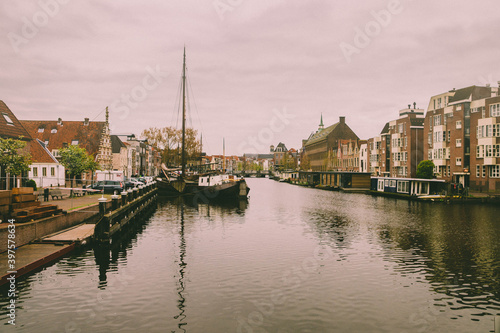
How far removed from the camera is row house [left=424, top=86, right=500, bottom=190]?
6050cm

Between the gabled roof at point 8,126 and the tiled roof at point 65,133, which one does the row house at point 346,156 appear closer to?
the tiled roof at point 65,133

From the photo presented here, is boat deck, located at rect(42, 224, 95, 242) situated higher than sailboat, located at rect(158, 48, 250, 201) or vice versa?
sailboat, located at rect(158, 48, 250, 201)

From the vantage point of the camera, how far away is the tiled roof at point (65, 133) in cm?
7447

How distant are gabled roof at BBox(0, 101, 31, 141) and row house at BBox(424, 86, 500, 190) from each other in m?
65.4

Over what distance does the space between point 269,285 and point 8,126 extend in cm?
3821

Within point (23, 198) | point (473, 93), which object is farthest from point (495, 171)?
point (23, 198)

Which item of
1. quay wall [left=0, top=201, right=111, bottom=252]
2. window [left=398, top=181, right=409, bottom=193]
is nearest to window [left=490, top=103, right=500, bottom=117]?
window [left=398, top=181, right=409, bottom=193]

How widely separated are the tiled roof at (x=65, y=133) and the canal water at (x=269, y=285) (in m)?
56.0

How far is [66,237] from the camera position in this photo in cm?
2006

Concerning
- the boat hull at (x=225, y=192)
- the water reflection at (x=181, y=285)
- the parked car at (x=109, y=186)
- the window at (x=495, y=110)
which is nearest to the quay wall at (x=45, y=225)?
the water reflection at (x=181, y=285)

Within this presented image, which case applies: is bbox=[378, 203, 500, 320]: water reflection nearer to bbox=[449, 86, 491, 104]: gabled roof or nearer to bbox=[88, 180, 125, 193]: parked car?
bbox=[88, 180, 125, 193]: parked car

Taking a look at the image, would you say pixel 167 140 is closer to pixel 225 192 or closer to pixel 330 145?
pixel 225 192

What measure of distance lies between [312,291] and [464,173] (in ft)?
204

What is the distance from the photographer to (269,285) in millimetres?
14805
